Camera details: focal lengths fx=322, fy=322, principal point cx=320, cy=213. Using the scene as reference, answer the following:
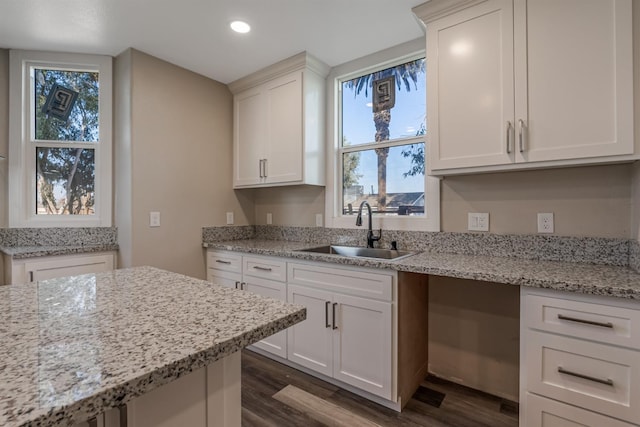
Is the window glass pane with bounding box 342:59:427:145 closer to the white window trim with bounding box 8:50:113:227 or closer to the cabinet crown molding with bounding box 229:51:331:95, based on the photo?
the cabinet crown molding with bounding box 229:51:331:95

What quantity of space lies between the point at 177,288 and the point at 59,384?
0.60 m

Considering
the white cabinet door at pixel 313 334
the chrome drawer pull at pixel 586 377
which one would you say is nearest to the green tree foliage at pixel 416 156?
the white cabinet door at pixel 313 334

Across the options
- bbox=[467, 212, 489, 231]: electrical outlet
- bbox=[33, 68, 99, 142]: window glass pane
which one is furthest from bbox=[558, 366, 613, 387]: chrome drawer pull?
bbox=[33, 68, 99, 142]: window glass pane

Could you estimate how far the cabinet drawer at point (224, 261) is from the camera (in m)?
2.64

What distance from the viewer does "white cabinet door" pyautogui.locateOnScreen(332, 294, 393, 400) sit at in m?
1.85

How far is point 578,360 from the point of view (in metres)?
1.30

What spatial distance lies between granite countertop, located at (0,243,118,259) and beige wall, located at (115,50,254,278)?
0.15m

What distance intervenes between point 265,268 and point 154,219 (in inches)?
39.9

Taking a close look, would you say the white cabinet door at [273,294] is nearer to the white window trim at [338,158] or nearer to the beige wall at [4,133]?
the white window trim at [338,158]

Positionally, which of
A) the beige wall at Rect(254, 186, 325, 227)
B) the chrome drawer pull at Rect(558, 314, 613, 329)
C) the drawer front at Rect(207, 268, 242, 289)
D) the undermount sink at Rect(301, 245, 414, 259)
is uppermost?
the beige wall at Rect(254, 186, 325, 227)

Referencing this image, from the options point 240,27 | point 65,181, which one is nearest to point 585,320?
point 240,27

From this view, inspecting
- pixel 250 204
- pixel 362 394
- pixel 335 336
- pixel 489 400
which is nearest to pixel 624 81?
pixel 489 400

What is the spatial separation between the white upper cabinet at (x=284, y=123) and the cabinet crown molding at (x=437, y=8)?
92cm

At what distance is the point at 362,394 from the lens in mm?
1988
